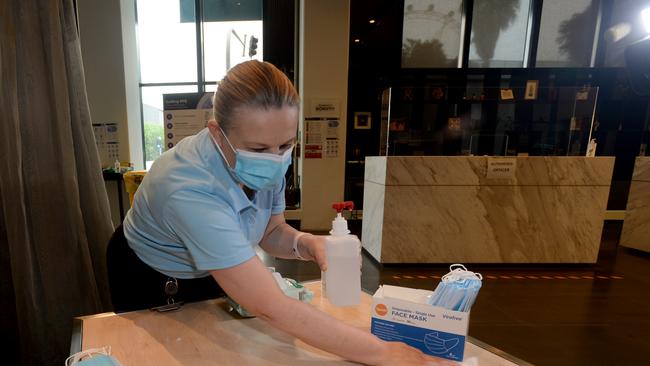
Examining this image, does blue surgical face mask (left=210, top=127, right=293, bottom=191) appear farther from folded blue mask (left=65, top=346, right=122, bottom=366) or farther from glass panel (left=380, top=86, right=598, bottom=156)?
glass panel (left=380, top=86, right=598, bottom=156)

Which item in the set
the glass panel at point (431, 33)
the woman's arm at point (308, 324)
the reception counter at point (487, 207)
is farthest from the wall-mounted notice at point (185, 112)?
the glass panel at point (431, 33)

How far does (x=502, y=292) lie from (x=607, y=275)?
1.16 metres

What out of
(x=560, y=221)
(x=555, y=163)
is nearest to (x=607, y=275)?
(x=560, y=221)

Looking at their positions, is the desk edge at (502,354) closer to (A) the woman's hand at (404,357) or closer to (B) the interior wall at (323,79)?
(A) the woman's hand at (404,357)

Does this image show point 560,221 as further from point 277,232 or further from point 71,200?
point 71,200

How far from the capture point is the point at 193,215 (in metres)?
0.63

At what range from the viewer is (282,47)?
13.5ft

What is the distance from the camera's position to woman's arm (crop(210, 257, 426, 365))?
1.95 ft

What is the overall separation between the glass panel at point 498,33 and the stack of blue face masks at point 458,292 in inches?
185

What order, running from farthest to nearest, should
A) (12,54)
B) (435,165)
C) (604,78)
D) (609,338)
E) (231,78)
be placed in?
(604,78) < (435,165) < (609,338) < (12,54) < (231,78)

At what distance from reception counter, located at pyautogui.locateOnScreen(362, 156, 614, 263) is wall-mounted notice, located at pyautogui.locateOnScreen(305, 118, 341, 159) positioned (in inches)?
44.5

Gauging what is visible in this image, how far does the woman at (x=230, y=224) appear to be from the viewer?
606 mm

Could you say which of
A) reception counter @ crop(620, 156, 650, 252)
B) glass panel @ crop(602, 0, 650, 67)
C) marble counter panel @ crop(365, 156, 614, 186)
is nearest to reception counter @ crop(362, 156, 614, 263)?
marble counter panel @ crop(365, 156, 614, 186)

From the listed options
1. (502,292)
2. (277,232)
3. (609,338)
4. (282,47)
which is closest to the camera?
(277,232)
